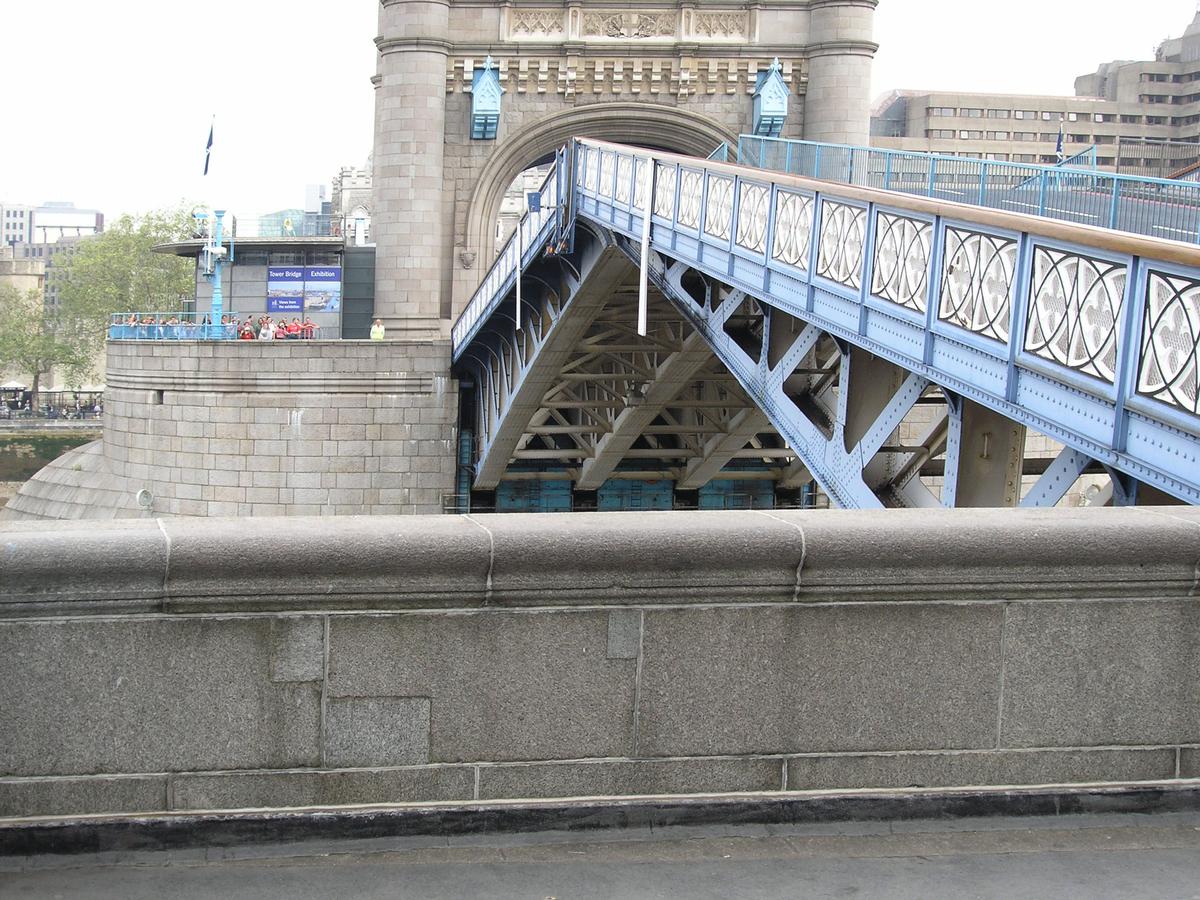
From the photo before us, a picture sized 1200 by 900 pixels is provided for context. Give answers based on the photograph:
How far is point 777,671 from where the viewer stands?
14.9 ft

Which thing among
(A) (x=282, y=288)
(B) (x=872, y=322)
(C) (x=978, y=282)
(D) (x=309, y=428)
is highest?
(C) (x=978, y=282)

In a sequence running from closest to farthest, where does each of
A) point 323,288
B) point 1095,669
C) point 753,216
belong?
point 1095,669 < point 753,216 < point 323,288

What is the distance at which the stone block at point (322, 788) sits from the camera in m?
4.27

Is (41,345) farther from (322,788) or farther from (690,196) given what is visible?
(322,788)

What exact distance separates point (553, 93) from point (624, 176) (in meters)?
19.3

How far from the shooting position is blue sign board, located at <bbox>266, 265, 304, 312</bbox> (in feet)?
126

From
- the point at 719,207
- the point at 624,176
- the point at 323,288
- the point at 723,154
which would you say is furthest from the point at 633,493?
the point at 719,207

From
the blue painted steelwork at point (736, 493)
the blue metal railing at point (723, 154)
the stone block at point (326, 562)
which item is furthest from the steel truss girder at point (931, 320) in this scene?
the blue painted steelwork at point (736, 493)

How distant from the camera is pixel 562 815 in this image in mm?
4367

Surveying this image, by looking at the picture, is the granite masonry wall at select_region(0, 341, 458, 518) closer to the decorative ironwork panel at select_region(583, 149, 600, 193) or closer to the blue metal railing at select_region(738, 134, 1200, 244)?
the decorative ironwork panel at select_region(583, 149, 600, 193)

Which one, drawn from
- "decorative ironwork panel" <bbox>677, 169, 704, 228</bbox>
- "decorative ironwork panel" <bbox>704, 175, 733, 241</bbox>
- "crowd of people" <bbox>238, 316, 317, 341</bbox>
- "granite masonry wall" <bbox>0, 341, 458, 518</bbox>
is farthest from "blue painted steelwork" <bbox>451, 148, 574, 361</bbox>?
"crowd of people" <bbox>238, 316, 317, 341</bbox>

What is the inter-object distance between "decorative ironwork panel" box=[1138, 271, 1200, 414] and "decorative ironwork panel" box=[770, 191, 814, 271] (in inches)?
220

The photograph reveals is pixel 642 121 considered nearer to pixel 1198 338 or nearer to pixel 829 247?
pixel 829 247

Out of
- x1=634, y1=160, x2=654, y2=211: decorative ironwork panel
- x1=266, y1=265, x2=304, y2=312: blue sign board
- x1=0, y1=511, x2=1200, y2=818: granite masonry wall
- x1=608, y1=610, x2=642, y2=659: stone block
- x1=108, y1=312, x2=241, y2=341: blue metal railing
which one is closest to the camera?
x1=0, y1=511, x2=1200, y2=818: granite masonry wall
